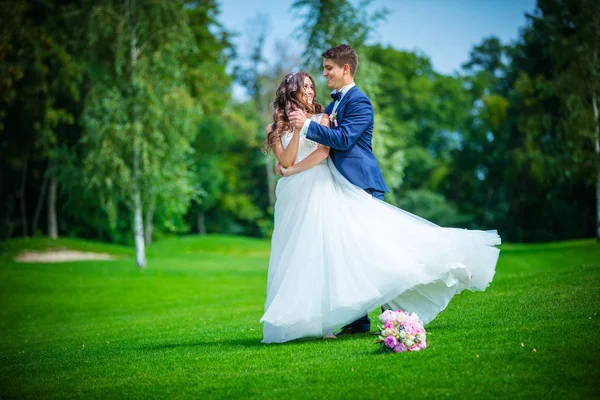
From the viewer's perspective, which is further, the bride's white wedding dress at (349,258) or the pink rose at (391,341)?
the bride's white wedding dress at (349,258)

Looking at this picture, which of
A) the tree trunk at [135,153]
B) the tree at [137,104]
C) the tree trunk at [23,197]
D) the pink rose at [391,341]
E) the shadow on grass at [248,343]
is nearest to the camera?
the pink rose at [391,341]

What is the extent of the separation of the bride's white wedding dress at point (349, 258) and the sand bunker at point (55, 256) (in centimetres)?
2283

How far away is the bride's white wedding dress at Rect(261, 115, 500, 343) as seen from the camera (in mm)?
6395

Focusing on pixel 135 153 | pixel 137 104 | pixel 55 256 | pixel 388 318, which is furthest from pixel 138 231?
pixel 388 318

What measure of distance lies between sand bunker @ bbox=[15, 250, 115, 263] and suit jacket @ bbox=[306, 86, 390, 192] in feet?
75.9

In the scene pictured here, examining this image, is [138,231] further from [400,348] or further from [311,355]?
[400,348]

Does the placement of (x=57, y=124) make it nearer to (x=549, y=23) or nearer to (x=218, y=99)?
(x=218, y=99)

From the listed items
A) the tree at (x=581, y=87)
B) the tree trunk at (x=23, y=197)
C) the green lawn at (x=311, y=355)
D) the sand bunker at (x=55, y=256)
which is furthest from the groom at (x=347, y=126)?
the tree trunk at (x=23, y=197)

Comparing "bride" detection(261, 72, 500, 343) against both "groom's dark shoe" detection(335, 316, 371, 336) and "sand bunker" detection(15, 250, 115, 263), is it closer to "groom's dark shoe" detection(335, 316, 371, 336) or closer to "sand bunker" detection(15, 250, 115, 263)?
"groom's dark shoe" detection(335, 316, 371, 336)

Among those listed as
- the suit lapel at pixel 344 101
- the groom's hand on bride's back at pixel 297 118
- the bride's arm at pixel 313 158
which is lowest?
the bride's arm at pixel 313 158

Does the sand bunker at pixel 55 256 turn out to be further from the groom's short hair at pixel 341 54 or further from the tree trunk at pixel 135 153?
the groom's short hair at pixel 341 54

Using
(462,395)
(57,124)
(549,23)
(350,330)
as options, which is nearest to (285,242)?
(350,330)

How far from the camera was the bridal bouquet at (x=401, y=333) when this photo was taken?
5.83 meters

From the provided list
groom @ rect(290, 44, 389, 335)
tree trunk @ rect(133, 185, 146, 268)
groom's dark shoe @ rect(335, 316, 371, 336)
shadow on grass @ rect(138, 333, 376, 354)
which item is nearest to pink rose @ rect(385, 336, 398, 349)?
shadow on grass @ rect(138, 333, 376, 354)
